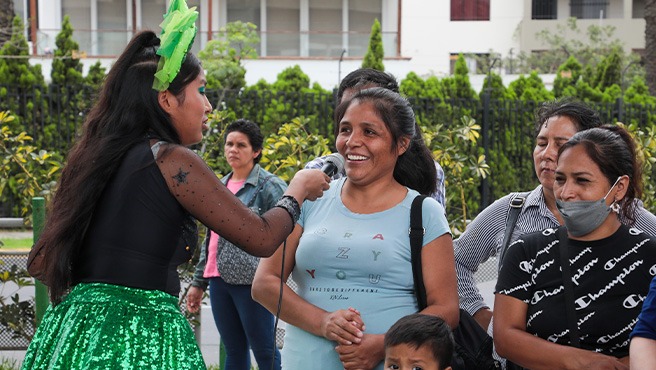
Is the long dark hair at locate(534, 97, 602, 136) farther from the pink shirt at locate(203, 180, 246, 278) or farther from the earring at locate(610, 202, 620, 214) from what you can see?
the pink shirt at locate(203, 180, 246, 278)

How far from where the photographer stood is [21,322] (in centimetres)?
761

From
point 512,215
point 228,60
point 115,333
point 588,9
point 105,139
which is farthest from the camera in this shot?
point 588,9

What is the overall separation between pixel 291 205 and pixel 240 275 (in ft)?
10.7

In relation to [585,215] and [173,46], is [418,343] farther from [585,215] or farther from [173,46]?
[173,46]

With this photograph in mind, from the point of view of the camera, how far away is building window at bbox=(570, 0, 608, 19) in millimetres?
45094

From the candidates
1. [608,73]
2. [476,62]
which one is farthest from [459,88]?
[476,62]

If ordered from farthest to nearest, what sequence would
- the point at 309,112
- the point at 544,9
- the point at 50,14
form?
1. the point at 544,9
2. the point at 50,14
3. the point at 309,112

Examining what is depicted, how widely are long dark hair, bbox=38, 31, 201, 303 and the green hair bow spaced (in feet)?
0.14

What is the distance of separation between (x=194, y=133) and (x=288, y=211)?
436mm

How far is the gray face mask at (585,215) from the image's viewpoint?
386 cm

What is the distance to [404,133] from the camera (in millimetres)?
4164

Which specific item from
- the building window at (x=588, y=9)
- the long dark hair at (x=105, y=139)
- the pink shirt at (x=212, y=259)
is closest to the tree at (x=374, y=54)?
the pink shirt at (x=212, y=259)

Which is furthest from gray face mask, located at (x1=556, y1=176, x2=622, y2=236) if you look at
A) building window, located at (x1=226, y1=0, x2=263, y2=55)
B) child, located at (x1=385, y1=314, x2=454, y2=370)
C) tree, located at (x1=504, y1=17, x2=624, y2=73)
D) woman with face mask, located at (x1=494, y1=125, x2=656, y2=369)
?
tree, located at (x1=504, y1=17, x2=624, y2=73)

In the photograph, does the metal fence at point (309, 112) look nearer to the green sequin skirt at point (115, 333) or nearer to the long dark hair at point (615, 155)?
the long dark hair at point (615, 155)
